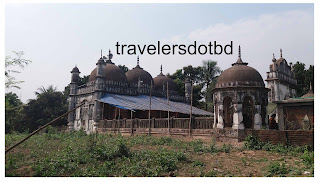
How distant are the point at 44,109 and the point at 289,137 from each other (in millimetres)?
28813

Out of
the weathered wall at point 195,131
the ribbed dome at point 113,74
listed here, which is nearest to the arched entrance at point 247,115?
the weathered wall at point 195,131

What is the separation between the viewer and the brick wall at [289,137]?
34.0 ft

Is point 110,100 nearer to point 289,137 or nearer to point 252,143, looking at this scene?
point 252,143

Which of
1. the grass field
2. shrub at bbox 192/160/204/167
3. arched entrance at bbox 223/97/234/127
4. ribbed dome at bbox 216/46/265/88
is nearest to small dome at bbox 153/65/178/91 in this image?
arched entrance at bbox 223/97/234/127

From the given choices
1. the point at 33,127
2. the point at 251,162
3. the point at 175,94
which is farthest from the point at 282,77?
the point at 33,127

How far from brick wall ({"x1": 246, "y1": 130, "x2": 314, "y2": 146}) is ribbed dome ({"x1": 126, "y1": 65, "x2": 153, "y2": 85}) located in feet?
68.1

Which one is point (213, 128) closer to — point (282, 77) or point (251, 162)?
point (251, 162)

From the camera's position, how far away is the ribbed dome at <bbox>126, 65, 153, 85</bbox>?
31.1 meters

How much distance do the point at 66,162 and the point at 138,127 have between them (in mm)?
10773

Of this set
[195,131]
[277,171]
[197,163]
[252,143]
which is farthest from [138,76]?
[277,171]

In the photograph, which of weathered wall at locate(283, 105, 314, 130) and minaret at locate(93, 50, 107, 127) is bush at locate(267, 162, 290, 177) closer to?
weathered wall at locate(283, 105, 314, 130)

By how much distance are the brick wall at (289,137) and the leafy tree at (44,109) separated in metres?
25.8

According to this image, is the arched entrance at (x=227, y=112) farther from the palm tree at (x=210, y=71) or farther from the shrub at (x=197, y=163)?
the palm tree at (x=210, y=71)

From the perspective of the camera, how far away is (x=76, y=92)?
2695 centimetres
